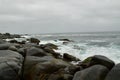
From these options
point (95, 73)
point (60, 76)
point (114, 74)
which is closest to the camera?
point (114, 74)

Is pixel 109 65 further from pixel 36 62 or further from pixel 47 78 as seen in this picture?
pixel 36 62

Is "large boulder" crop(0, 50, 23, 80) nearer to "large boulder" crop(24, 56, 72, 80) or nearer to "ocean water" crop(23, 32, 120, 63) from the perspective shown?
"large boulder" crop(24, 56, 72, 80)

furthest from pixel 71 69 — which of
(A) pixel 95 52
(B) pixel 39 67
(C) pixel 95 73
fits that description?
(A) pixel 95 52

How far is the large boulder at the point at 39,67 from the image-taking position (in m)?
9.28

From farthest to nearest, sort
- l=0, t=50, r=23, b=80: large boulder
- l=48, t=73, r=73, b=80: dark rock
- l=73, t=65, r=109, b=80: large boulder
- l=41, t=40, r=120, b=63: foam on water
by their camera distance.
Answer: l=41, t=40, r=120, b=63: foam on water → l=0, t=50, r=23, b=80: large boulder → l=48, t=73, r=73, b=80: dark rock → l=73, t=65, r=109, b=80: large boulder

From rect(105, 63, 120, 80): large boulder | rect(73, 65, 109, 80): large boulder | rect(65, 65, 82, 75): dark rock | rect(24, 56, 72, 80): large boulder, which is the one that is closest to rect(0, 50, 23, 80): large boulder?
rect(24, 56, 72, 80): large boulder

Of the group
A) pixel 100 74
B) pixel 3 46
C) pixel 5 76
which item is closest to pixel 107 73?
pixel 100 74

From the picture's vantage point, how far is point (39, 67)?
939 cm

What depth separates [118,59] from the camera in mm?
17625

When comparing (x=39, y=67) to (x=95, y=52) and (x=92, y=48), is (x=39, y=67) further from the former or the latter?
(x=92, y=48)

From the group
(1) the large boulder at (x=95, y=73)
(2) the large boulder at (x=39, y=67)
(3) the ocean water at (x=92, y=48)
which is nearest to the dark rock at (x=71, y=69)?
(2) the large boulder at (x=39, y=67)

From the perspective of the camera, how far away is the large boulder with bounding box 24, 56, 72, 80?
30.5ft

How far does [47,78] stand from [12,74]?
1455 millimetres

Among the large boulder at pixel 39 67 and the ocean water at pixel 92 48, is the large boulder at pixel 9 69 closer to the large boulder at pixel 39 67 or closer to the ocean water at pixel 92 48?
the large boulder at pixel 39 67
